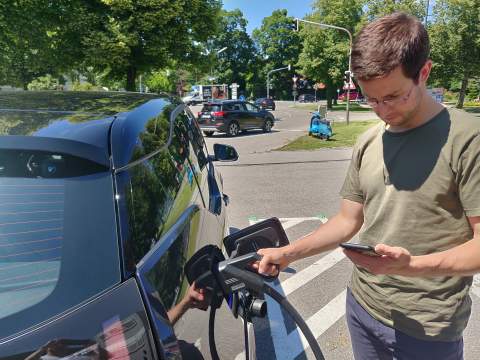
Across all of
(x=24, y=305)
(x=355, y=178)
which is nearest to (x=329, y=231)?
(x=355, y=178)

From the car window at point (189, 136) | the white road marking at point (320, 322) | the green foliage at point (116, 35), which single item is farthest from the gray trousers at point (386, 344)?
the green foliage at point (116, 35)

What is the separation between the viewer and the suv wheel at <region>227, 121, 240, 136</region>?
20.0 meters

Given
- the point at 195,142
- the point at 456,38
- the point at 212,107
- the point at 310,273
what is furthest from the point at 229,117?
the point at 456,38

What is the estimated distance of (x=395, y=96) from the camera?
4.42 ft

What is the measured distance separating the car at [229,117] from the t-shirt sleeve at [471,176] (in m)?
18.4

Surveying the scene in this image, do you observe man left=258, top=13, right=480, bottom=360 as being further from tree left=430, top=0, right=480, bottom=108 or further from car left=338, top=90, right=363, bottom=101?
car left=338, top=90, right=363, bottom=101

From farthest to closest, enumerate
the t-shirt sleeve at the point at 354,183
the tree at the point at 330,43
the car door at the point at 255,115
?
1. the tree at the point at 330,43
2. the car door at the point at 255,115
3. the t-shirt sleeve at the point at 354,183

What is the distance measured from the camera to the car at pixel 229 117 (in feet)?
64.3

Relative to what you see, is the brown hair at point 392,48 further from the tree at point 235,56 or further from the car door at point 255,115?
the tree at point 235,56

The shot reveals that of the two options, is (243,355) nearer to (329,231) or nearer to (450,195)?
(329,231)

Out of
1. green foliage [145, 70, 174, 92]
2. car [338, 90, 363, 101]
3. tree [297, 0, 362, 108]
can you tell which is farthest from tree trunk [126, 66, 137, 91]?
car [338, 90, 363, 101]

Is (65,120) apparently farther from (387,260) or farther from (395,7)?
(395,7)

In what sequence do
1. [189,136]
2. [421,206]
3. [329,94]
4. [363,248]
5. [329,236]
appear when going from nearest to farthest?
[363,248], [421,206], [329,236], [189,136], [329,94]

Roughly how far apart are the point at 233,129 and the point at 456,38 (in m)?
18.2
